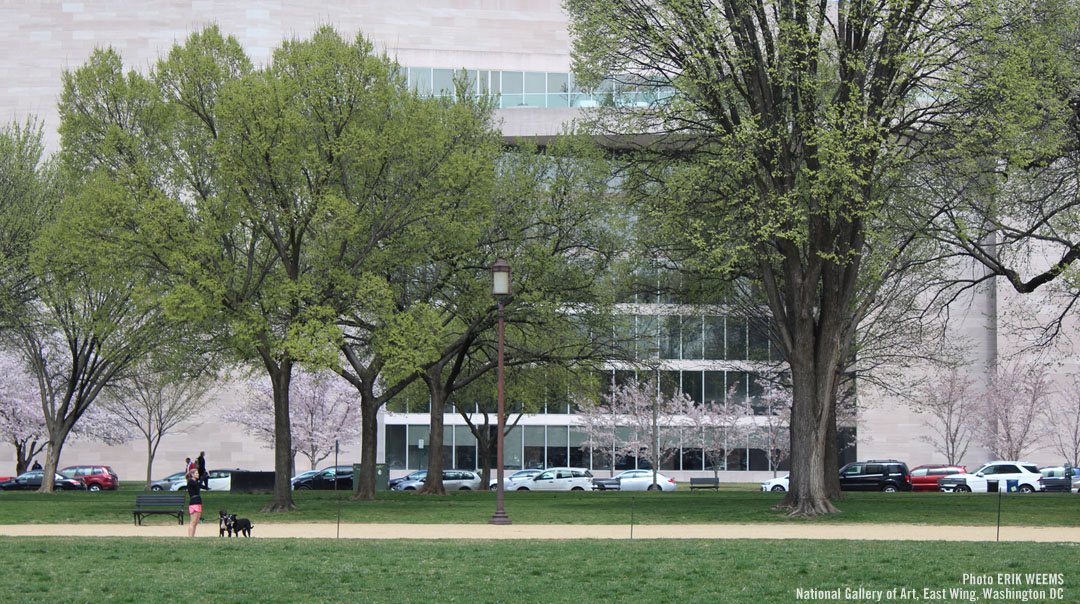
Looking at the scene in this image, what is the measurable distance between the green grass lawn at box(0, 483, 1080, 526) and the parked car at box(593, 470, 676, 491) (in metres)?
19.1

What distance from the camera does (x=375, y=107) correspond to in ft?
97.7

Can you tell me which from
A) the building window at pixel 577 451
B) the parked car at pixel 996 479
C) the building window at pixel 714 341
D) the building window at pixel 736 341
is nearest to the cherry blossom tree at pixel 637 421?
the building window at pixel 577 451

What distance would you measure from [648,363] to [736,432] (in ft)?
112

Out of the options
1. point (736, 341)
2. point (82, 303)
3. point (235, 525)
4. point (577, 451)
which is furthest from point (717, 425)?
point (235, 525)

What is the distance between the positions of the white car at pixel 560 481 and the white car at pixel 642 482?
190 cm

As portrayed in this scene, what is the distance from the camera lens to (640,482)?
57219mm

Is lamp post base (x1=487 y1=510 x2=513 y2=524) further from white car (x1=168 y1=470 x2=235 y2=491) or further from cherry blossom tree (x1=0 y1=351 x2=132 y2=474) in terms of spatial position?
cherry blossom tree (x1=0 y1=351 x2=132 y2=474)

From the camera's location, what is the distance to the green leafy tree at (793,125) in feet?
83.3

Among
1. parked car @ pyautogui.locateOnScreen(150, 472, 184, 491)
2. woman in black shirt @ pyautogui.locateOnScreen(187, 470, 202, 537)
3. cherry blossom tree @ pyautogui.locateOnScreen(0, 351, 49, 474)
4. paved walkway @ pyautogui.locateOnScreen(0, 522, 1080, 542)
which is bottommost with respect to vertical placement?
parked car @ pyautogui.locateOnScreen(150, 472, 184, 491)

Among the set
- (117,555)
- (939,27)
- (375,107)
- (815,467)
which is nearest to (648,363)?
(815,467)

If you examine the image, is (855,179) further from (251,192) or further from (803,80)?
(251,192)

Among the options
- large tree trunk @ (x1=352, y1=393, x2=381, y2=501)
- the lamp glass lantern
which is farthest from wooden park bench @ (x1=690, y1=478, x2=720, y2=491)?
the lamp glass lantern

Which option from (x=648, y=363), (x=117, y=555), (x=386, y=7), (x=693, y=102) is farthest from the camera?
(x=386, y=7)

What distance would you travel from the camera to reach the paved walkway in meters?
20.5
